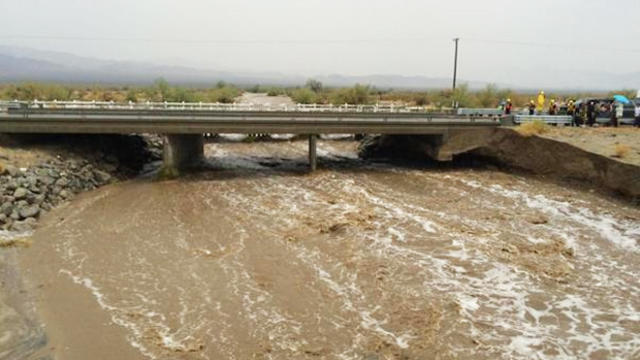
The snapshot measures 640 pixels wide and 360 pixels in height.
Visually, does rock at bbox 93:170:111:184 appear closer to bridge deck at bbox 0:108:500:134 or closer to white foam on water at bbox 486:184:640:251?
bridge deck at bbox 0:108:500:134

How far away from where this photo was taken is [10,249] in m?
18.8

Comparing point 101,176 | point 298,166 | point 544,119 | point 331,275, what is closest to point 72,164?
point 101,176

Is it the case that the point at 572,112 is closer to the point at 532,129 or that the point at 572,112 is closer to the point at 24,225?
the point at 532,129

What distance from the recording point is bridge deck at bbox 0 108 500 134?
94.9 feet

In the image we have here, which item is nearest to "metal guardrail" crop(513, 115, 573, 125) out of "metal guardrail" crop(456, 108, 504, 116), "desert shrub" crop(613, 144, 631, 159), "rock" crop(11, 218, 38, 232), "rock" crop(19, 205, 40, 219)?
"metal guardrail" crop(456, 108, 504, 116)

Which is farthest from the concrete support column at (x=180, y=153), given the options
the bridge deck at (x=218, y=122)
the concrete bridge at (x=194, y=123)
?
the bridge deck at (x=218, y=122)

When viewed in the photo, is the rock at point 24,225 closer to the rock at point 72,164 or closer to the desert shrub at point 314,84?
the rock at point 72,164

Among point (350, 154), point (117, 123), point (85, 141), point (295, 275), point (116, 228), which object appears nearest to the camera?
point (295, 275)

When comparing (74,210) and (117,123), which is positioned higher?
(117,123)

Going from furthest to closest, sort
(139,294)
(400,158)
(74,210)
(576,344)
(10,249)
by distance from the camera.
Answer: (400,158)
(74,210)
(10,249)
(139,294)
(576,344)

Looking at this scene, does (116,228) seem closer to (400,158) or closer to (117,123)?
(117,123)

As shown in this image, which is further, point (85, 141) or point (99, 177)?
point (85, 141)

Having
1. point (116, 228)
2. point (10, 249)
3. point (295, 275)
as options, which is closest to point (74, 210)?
point (116, 228)

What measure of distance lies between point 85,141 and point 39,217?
10.3m
